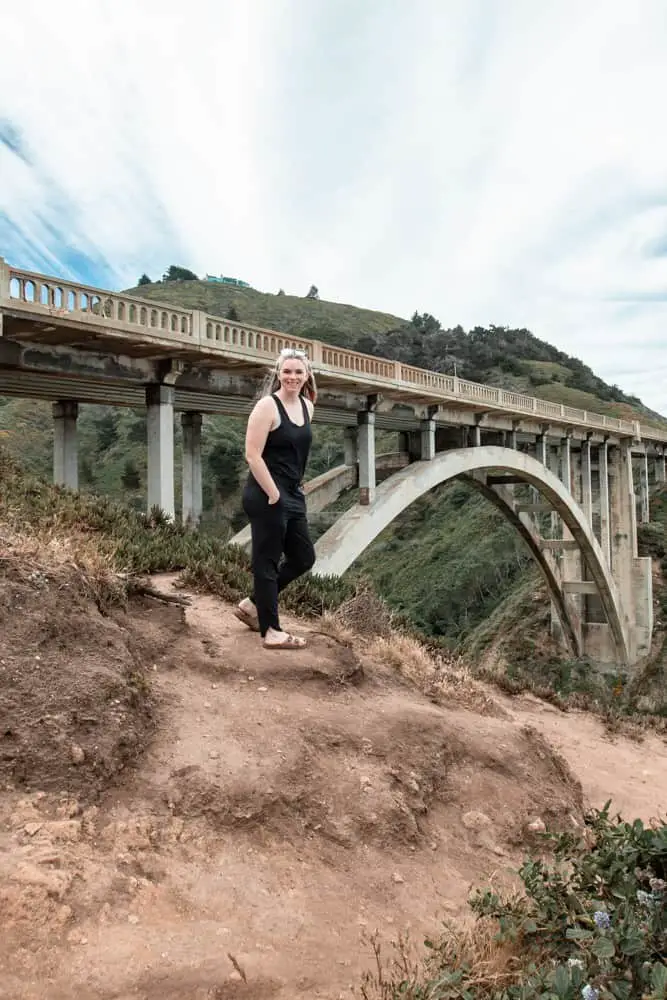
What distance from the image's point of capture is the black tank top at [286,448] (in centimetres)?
407

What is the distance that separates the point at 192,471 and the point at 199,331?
9.52 ft

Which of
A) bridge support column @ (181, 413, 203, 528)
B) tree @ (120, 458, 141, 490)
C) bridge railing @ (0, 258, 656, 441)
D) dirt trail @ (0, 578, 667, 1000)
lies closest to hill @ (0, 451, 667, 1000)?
dirt trail @ (0, 578, 667, 1000)

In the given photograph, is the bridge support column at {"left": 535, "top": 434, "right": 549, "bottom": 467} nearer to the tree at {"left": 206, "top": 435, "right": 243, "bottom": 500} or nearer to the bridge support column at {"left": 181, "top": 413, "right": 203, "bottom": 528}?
the bridge support column at {"left": 181, "top": 413, "right": 203, "bottom": 528}

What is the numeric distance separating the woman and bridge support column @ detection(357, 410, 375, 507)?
8873 millimetres

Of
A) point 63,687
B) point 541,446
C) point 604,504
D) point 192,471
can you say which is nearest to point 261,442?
point 63,687

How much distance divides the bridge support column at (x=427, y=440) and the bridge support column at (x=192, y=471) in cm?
609

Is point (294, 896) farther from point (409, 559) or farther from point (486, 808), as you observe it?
point (409, 559)

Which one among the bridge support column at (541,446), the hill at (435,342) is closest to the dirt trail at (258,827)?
the bridge support column at (541,446)

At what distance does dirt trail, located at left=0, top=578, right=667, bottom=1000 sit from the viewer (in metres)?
1.86

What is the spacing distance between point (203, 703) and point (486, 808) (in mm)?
1620

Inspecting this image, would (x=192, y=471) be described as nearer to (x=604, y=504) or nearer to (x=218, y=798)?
(x=218, y=798)

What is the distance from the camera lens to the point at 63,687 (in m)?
2.77

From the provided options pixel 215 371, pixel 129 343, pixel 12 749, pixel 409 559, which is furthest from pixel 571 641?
pixel 12 749

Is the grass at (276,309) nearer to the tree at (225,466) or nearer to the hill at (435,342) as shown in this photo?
the hill at (435,342)
